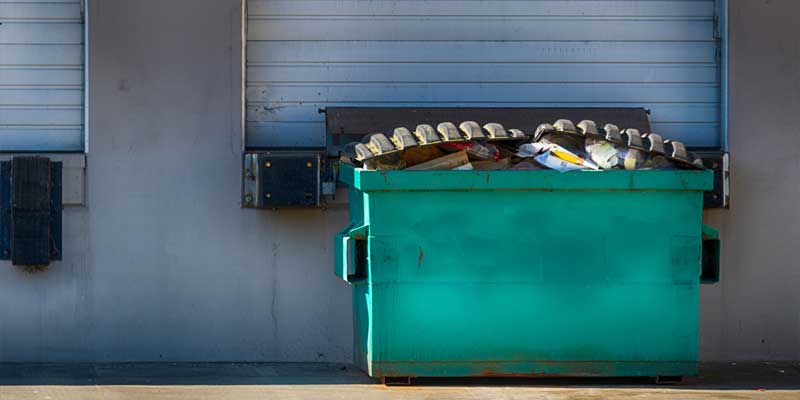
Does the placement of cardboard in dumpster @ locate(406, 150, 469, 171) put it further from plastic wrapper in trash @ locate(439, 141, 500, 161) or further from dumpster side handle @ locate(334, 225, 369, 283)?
dumpster side handle @ locate(334, 225, 369, 283)

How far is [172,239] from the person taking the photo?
8617 millimetres

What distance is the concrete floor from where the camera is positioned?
7500 millimetres

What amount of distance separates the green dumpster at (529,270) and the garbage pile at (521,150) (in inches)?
5.1

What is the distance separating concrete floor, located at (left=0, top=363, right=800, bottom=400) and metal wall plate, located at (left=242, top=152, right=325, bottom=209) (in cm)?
106

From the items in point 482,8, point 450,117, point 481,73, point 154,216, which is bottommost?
point 154,216

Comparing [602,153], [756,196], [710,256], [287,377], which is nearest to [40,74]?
[287,377]

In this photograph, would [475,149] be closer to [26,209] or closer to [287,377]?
[287,377]

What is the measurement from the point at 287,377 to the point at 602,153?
2342 mm

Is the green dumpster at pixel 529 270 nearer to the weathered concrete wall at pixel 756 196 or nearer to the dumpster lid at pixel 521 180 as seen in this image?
the dumpster lid at pixel 521 180

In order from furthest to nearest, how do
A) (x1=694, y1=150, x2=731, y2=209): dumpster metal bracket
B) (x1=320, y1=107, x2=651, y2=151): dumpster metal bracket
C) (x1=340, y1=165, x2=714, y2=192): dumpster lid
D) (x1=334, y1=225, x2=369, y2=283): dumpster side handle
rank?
(x1=694, y1=150, x2=731, y2=209): dumpster metal bracket < (x1=320, y1=107, x2=651, y2=151): dumpster metal bracket < (x1=334, y1=225, x2=369, y2=283): dumpster side handle < (x1=340, y1=165, x2=714, y2=192): dumpster lid

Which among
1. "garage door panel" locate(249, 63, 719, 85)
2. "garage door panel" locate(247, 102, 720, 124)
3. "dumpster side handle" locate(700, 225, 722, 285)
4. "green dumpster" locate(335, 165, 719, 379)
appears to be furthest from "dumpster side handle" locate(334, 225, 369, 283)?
"dumpster side handle" locate(700, 225, 722, 285)

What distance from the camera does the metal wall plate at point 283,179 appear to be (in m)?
8.47

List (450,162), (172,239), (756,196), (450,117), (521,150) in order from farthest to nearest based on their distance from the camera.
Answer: (756,196)
(450,117)
(172,239)
(521,150)
(450,162)

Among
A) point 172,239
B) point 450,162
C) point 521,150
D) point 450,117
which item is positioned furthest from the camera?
point 450,117
